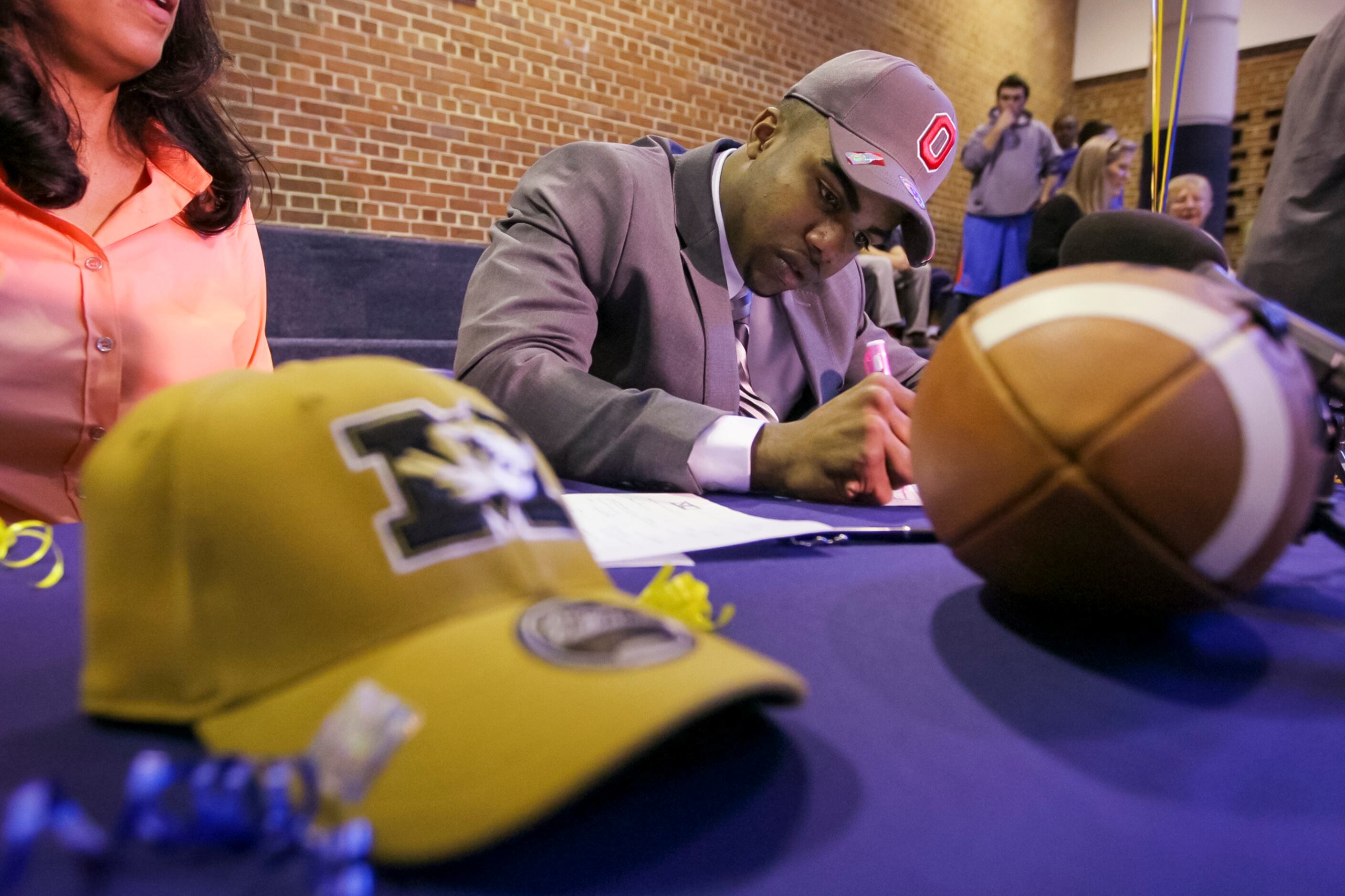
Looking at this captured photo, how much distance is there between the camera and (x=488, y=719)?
31 cm

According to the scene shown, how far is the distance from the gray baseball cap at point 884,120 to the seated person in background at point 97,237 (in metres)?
0.92

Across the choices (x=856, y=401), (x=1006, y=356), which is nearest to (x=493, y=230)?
(x=856, y=401)

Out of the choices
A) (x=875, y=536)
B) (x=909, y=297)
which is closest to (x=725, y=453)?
(x=875, y=536)

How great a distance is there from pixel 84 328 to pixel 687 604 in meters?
0.94

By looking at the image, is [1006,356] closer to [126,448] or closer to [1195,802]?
A: [1195,802]

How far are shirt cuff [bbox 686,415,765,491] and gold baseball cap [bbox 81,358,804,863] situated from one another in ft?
1.82

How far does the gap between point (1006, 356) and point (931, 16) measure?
690cm

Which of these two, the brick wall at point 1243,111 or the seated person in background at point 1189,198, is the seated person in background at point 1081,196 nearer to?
the seated person in background at point 1189,198

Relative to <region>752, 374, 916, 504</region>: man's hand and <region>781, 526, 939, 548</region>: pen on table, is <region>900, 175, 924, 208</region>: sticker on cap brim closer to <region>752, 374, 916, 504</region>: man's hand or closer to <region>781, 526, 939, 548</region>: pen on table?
<region>752, 374, 916, 504</region>: man's hand

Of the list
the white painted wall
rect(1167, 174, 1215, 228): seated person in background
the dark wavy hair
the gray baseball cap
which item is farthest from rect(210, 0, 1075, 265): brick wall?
the white painted wall

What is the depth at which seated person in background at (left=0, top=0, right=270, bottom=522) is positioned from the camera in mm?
1028

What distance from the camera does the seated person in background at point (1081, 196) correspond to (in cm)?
396

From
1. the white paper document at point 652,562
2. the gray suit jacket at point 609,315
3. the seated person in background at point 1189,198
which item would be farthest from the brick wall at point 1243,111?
the white paper document at point 652,562

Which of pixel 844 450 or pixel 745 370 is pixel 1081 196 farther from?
pixel 844 450
